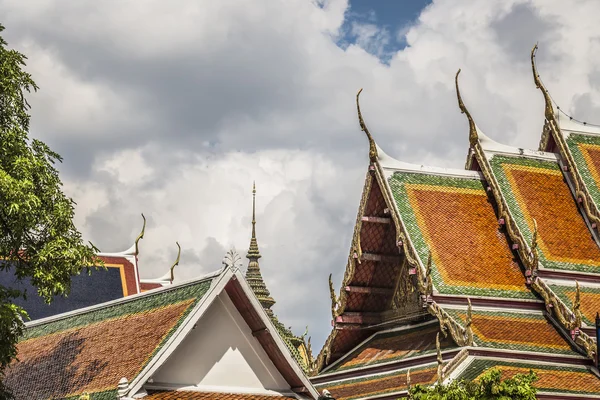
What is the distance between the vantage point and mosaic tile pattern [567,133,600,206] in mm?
23758

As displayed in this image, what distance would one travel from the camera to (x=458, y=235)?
2247 centimetres

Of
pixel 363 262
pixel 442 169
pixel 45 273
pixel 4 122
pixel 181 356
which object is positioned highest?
pixel 442 169

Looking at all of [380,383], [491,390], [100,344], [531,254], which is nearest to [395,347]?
[380,383]

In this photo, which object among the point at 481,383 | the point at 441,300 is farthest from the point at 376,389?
the point at 481,383

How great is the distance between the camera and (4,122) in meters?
13.5

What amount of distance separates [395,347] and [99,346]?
9570 millimetres

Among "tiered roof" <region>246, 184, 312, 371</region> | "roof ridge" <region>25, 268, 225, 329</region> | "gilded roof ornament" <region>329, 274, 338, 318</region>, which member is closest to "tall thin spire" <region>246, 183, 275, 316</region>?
"tiered roof" <region>246, 184, 312, 371</region>

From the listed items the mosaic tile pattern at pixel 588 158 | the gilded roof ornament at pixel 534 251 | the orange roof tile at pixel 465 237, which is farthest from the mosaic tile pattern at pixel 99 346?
the mosaic tile pattern at pixel 588 158

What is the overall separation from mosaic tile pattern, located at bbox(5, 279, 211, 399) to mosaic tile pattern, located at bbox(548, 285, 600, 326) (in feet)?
31.6

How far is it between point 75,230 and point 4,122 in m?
1.53

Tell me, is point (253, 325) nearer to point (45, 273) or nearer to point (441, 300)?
point (45, 273)

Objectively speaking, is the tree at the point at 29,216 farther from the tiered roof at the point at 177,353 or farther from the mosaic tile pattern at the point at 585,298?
the mosaic tile pattern at the point at 585,298

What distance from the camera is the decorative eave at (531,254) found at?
1995 cm

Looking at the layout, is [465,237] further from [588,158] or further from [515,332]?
[588,158]
